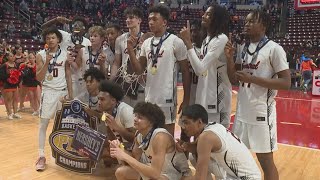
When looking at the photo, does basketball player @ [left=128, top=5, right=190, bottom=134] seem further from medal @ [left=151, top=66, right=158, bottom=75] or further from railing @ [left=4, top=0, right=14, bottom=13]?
railing @ [left=4, top=0, right=14, bottom=13]

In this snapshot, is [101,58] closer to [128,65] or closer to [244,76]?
[128,65]

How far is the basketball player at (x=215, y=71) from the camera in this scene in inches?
123

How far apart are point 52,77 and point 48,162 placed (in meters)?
1.06

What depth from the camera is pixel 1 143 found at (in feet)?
17.9

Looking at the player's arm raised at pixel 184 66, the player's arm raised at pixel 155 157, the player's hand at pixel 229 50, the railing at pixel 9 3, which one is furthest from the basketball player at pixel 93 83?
the railing at pixel 9 3

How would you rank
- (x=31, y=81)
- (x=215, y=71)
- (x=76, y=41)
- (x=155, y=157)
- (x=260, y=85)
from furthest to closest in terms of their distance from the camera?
(x=31, y=81) < (x=76, y=41) < (x=215, y=71) < (x=260, y=85) < (x=155, y=157)

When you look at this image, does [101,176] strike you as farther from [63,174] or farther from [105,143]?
[105,143]

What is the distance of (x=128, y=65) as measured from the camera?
417 centimetres

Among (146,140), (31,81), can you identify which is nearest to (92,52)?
(146,140)

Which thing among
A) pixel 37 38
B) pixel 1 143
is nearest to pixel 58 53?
pixel 1 143

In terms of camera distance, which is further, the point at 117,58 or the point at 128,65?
the point at 117,58

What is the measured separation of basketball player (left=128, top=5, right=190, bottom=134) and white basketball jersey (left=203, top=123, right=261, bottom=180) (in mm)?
841

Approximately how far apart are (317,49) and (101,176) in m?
15.0

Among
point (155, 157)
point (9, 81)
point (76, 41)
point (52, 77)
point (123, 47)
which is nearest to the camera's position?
point (155, 157)
